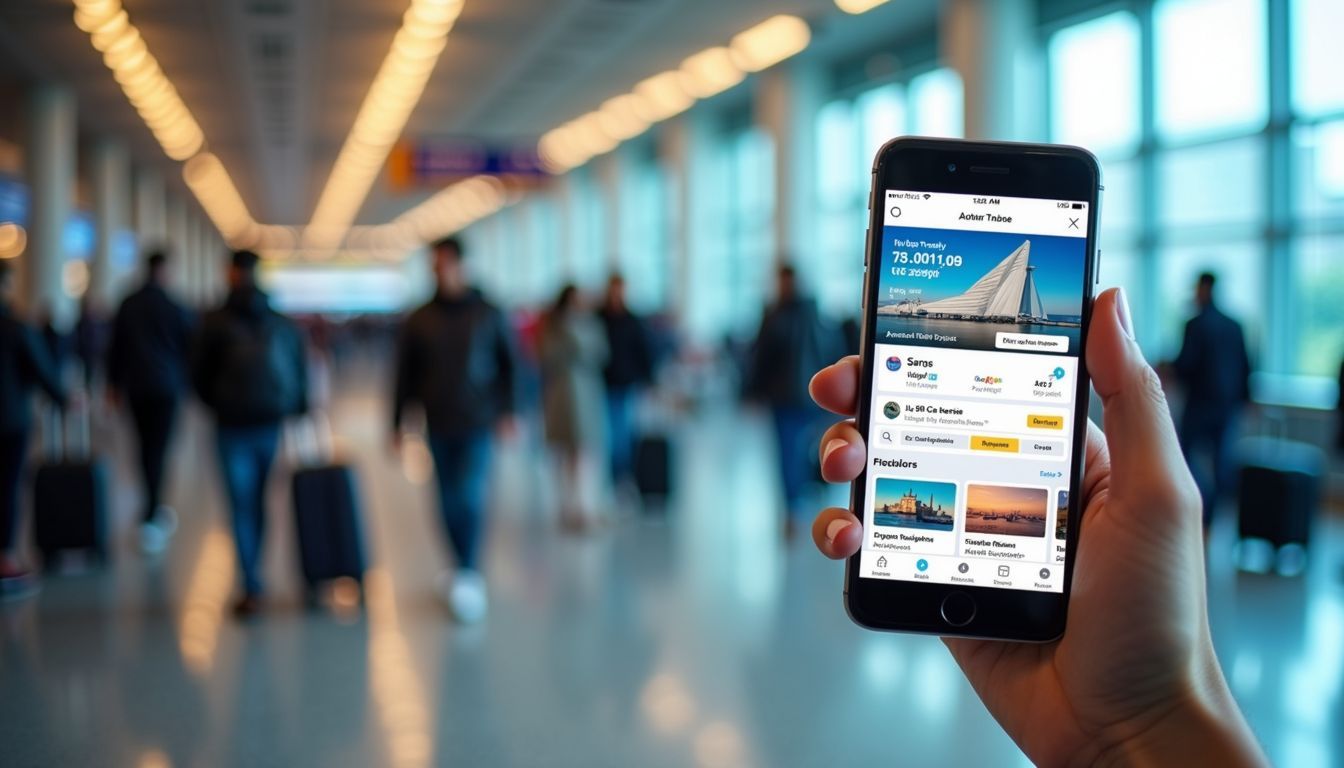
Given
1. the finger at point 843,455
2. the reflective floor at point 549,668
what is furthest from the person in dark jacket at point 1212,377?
the finger at point 843,455

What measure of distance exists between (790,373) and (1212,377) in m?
3.10

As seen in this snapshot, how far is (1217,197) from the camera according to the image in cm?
1178

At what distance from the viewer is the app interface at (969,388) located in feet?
6.29

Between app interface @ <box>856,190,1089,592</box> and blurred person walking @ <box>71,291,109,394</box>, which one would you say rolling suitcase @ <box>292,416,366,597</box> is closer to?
app interface @ <box>856,190,1089,592</box>

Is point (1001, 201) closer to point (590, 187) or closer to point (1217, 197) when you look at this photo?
point (1217, 197)

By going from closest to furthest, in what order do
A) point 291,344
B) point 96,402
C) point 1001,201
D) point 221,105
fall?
1. point 1001,201
2. point 291,344
3. point 221,105
4. point 96,402

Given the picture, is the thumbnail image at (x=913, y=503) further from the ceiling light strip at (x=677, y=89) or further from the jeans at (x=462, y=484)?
the ceiling light strip at (x=677, y=89)

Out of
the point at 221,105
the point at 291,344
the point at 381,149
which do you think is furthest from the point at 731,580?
the point at 381,149

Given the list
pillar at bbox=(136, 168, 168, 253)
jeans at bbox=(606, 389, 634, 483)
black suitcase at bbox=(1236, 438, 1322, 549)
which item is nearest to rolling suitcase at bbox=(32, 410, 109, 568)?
jeans at bbox=(606, 389, 634, 483)

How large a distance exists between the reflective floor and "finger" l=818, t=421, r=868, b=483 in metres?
2.36

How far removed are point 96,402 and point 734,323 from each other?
12313 mm

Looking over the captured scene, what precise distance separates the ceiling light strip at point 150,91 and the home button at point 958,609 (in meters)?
12.8

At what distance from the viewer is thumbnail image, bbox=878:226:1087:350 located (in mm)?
1913

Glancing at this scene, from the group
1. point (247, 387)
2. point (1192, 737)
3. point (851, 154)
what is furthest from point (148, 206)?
point (1192, 737)
